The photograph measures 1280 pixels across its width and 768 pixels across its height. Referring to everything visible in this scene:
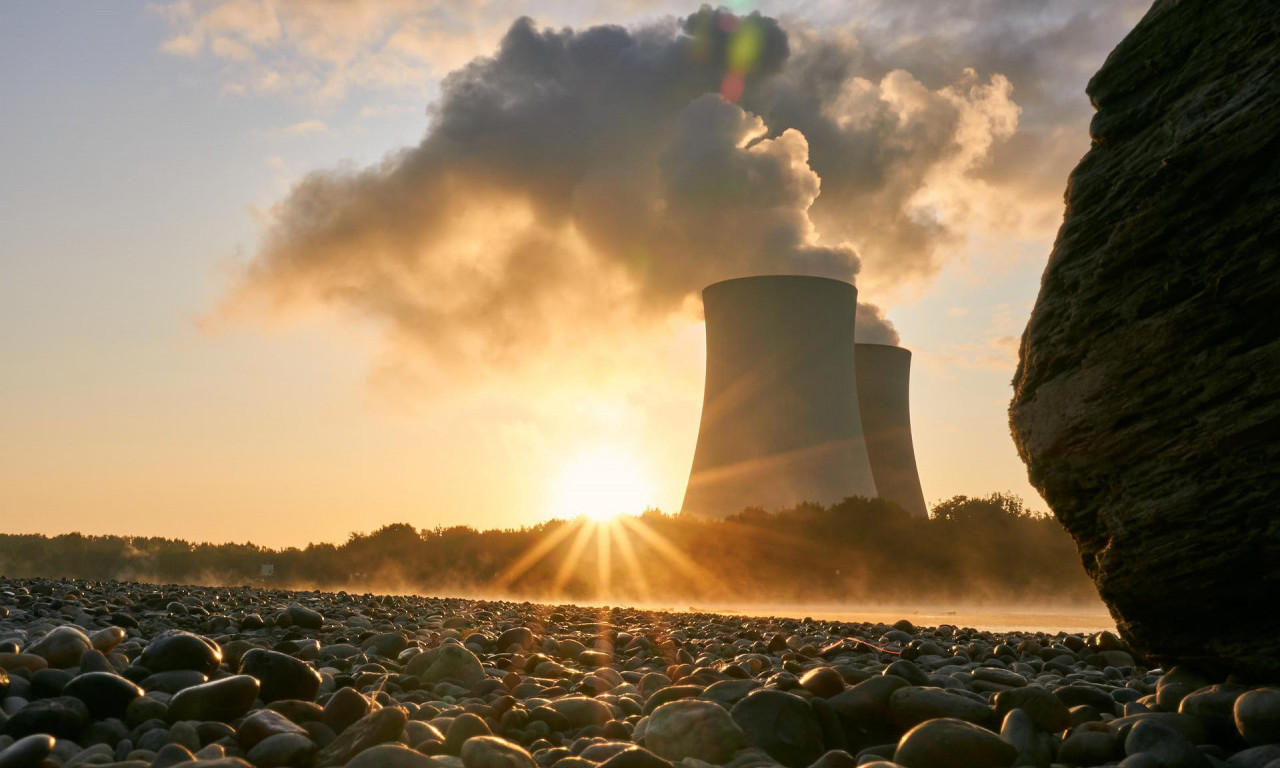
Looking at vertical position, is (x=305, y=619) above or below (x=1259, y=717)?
below

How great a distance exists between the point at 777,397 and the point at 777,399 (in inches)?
1.4

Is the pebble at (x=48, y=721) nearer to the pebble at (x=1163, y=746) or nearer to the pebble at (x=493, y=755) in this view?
the pebble at (x=493, y=755)

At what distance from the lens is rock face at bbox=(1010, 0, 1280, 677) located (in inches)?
87.7

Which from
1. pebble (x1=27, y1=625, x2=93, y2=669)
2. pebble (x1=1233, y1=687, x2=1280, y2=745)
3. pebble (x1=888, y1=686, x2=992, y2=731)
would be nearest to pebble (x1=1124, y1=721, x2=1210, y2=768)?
pebble (x1=1233, y1=687, x2=1280, y2=745)

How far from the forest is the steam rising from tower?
68 centimetres

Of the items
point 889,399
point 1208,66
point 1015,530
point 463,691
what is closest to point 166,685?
point 463,691

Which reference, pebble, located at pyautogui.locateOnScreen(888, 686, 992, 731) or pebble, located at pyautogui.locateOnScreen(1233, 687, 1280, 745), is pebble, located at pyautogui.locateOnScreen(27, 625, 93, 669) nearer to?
pebble, located at pyautogui.locateOnScreen(888, 686, 992, 731)

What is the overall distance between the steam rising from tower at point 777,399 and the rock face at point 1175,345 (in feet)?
39.8

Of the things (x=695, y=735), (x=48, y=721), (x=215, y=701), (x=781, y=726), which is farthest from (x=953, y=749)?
(x=48, y=721)

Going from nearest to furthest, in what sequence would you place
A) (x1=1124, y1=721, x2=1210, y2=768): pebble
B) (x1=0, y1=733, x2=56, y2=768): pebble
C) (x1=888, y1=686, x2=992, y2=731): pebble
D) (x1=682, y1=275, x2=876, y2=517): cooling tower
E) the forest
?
(x1=0, y1=733, x2=56, y2=768): pebble < (x1=1124, y1=721, x2=1210, y2=768): pebble < (x1=888, y1=686, x2=992, y2=731): pebble < (x1=682, y1=275, x2=876, y2=517): cooling tower < the forest

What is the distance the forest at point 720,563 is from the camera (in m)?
16.1

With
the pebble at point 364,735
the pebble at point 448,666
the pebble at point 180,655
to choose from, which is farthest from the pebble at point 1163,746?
the pebble at point 180,655

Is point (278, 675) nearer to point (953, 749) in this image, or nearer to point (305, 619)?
point (953, 749)

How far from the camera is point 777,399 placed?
14.9 meters
